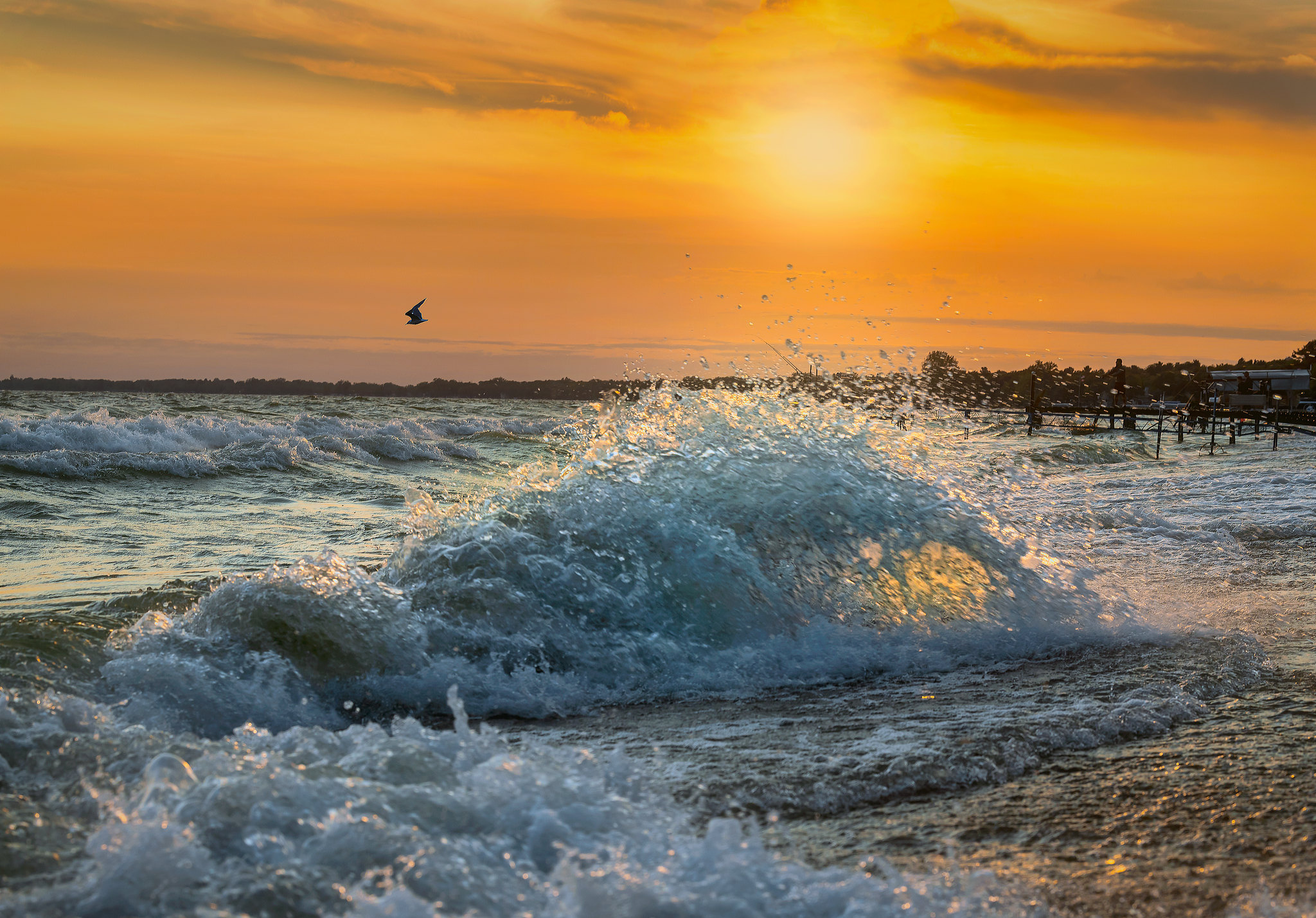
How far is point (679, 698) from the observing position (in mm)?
5082

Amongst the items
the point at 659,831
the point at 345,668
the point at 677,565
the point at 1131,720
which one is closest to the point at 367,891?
the point at 659,831

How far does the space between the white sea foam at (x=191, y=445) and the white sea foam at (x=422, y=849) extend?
7903mm

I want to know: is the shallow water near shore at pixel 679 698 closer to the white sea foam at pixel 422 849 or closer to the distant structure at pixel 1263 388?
the white sea foam at pixel 422 849

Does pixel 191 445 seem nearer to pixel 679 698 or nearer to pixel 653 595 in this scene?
pixel 653 595

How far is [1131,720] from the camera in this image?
14.3 ft

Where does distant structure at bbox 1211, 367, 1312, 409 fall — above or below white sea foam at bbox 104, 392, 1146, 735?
above

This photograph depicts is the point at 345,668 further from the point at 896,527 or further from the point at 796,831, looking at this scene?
the point at 896,527

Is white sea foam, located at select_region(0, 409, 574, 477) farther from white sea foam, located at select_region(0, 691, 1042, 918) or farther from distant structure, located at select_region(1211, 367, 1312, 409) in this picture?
distant structure, located at select_region(1211, 367, 1312, 409)

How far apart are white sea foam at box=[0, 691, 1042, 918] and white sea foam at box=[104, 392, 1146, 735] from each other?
1.44m

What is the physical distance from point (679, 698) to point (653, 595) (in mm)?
1222

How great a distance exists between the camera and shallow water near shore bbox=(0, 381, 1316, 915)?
2752 mm

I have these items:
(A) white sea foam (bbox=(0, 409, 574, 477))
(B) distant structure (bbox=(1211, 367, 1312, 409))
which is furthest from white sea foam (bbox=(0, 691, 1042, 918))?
(B) distant structure (bbox=(1211, 367, 1312, 409))

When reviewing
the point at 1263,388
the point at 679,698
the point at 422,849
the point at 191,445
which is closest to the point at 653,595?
the point at 679,698

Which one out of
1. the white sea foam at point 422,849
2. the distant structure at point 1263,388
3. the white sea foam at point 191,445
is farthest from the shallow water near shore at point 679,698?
the distant structure at point 1263,388
